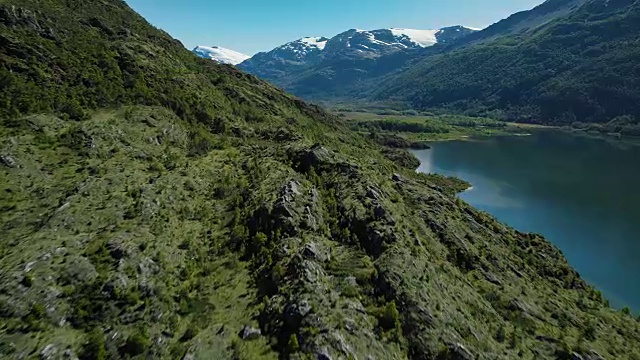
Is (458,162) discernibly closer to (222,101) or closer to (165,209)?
(222,101)

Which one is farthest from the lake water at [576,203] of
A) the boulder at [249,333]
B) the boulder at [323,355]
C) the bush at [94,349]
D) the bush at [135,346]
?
the bush at [94,349]

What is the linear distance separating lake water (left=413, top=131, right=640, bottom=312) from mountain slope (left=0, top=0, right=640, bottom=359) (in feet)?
49.9

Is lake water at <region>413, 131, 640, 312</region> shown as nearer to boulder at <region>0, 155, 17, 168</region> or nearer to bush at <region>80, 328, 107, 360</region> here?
bush at <region>80, 328, 107, 360</region>

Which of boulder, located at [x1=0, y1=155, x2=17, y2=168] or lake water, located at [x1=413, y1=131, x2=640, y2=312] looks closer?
boulder, located at [x1=0, y1=155, x2=17, y2=168]

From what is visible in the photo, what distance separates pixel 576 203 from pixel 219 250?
4527 inches

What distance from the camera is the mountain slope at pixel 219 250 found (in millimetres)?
32500

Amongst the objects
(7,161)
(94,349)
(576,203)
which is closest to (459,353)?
(94,349)

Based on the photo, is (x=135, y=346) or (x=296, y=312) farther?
(x=296, y=312)

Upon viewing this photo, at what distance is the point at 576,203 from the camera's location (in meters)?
123

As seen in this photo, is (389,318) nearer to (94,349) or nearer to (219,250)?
(219,250)

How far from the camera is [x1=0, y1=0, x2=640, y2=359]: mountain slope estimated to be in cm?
3250

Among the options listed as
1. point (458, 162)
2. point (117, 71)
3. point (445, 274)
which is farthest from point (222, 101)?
point (458, 162)

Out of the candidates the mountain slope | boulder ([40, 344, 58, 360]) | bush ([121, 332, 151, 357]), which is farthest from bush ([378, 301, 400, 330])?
boulder ([40, 344, 58, 360])

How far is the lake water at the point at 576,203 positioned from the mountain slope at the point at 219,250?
15209mm
